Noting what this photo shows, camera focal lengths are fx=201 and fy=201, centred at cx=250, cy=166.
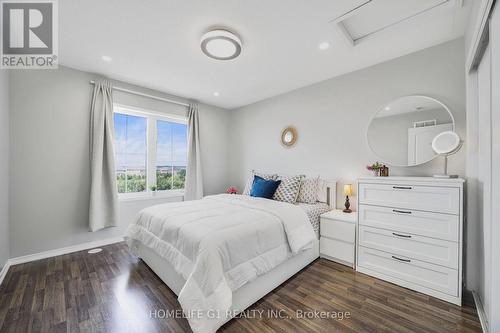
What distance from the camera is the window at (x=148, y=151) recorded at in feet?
11.1

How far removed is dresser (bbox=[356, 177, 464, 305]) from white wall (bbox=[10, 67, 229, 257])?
367 centimetres

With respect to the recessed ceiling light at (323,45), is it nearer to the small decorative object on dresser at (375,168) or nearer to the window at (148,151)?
the small decorative object on dresser at (375,168)

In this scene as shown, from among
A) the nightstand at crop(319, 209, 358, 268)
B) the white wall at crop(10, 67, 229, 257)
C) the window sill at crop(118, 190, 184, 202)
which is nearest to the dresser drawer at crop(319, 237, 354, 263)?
the nightstand at crop(319, 209, 358, 268)

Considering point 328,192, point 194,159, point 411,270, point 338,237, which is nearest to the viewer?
point 411,270

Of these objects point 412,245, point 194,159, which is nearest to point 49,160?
point 194,159

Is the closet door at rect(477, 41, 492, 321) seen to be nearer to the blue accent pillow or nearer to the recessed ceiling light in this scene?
the recessed ceiling light

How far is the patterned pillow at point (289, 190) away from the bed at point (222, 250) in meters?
0.43

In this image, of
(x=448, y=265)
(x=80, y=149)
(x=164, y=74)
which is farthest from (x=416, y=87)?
(x=80, y=149)

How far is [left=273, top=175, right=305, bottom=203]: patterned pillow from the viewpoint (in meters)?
3.05

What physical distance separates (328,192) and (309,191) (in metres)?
0.28

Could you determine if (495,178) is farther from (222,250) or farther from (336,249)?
(222,250)

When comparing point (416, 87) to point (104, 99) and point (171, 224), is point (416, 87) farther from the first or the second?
point (104, 99)

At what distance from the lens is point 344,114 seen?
2941 millimetres

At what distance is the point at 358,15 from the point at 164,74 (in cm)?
254
